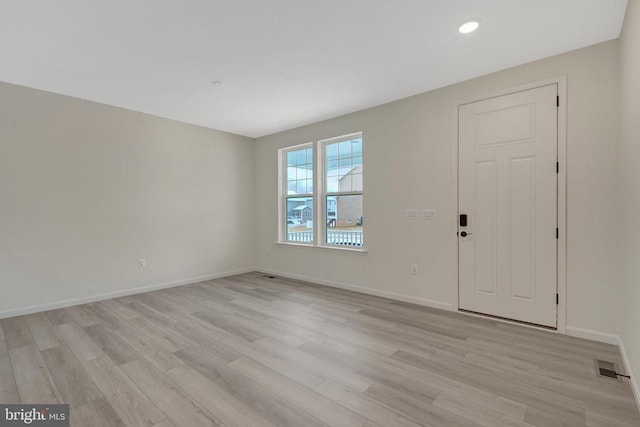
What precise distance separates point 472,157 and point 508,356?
2.02 meters

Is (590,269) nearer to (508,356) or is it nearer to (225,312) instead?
(508,356)

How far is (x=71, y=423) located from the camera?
1.68 meters

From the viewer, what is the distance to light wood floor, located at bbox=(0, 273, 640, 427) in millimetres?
1762

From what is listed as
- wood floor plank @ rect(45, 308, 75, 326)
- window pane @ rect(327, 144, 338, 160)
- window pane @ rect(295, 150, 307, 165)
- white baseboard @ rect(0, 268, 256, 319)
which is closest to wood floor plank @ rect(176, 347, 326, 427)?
wood floor plank @ rect(45, 308, 75, 326)

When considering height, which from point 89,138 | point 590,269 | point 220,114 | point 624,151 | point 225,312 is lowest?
point 225,312

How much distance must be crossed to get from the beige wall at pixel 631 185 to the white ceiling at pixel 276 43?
1.19 feet

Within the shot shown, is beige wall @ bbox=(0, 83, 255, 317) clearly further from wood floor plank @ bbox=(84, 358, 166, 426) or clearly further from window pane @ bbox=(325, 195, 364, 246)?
wood floor plank @ bbox=(84, 358, 166, 426)

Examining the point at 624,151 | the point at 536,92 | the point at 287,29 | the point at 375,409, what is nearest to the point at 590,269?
the point at 624,151

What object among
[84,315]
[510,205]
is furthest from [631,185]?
[84,315]

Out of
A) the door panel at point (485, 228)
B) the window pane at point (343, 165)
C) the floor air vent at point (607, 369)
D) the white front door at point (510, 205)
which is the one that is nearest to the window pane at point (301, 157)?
the window pane at point (343, 165)

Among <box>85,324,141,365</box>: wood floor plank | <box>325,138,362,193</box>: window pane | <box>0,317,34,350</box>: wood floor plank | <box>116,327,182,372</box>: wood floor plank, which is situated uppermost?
<box>325,138,362,193</box>: window pane

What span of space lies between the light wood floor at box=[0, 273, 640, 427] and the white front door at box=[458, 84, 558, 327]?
0.99ft

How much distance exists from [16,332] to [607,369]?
518cm

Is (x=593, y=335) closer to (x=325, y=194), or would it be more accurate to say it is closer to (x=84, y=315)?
(x=325, y=194)
